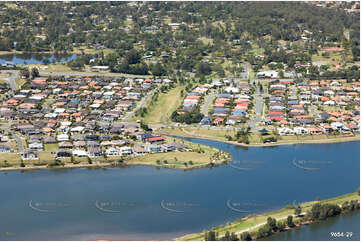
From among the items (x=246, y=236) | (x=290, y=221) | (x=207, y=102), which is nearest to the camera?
(x=246, y=236)

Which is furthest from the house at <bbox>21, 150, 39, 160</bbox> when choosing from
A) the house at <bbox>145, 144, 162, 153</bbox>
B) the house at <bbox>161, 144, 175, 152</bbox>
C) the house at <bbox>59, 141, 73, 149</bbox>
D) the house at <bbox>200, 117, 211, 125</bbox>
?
the house at <bbox>200, 117, 211, 125</bbox>

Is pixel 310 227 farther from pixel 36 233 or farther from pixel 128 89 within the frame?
pixel 128 89

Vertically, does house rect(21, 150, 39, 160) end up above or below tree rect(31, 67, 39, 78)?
below

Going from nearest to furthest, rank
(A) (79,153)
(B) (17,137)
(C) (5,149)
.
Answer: (A) (79,153), (C) (5,149), (B) (17,137)

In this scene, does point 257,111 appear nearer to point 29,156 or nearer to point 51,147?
point 51,147

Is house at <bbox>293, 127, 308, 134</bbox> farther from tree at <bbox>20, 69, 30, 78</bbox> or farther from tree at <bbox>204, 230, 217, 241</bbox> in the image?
tree at <bbox>20, 69, 30, 78</bbox>

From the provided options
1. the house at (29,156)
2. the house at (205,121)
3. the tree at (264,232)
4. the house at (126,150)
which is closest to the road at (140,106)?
the house at (205,121)

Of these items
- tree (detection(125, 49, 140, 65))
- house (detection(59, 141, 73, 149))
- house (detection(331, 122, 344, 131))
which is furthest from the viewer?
tree (detection(125, 49, 140, 65))

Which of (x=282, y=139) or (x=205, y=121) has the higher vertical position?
(x=205, y=121)

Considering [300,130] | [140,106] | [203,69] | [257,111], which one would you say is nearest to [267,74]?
[203,69]
